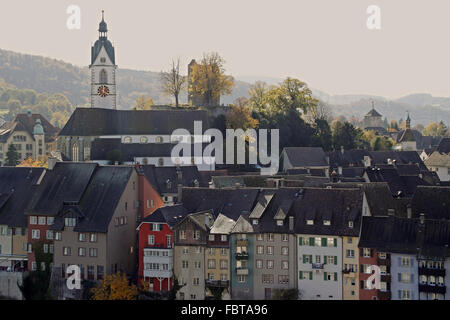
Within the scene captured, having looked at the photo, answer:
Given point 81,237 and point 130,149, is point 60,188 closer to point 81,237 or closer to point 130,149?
point 81,237

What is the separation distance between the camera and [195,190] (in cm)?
7175

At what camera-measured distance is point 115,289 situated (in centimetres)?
6388

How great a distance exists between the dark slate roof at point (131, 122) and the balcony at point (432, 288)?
60741 mm

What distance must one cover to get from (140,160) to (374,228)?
174 ft

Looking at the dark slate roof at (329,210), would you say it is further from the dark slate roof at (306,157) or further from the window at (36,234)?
the dark slate roof at (306,157)

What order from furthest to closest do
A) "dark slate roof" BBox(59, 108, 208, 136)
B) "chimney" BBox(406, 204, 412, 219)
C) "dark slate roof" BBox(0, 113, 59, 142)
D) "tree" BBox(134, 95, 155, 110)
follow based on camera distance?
1. "dark slate roof" BBox(0, 113, 59, 142)
2. "tree" BBox(134, 95, 155, 110)
3. "dark slate roof" BBox(59, 108, 208, 136)
4. "chimney" BBox(406, 204, 412, 219)

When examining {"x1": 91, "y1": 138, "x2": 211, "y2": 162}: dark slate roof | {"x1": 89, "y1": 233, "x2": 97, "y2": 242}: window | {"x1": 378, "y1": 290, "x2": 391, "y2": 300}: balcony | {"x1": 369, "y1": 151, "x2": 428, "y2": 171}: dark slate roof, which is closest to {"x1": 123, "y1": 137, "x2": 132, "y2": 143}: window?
{"x1": 91, "y1": 138, "x2": 211, "y2": 162}: dark slate roof

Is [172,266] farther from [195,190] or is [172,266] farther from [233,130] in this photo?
[233,130]

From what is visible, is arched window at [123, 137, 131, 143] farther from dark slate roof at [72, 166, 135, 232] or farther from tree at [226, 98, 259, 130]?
dark slate roof at [72, 166, 135, 232]

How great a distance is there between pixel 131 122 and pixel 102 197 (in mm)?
50757

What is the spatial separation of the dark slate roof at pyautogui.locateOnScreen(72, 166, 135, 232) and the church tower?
5594 cm

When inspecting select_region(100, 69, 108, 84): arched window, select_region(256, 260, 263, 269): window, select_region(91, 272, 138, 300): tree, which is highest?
select_region(100, 69, 108, 84): arched window

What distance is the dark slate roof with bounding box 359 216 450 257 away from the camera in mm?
60562

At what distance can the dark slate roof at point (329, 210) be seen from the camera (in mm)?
63844
